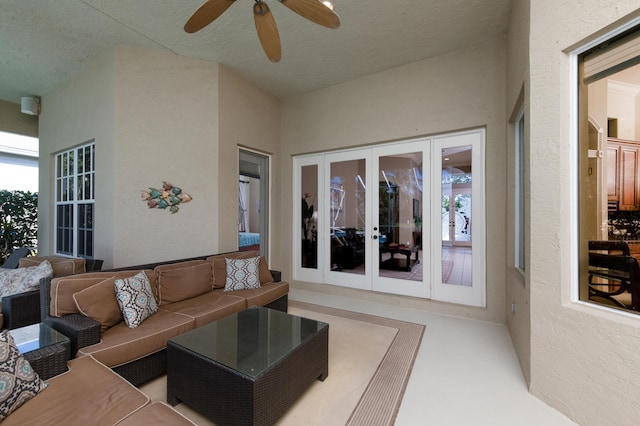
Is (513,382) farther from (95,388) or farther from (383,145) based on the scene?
(383,145)

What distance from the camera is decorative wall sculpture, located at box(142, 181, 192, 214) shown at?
3.43 metres

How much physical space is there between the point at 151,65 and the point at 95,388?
12.3ft

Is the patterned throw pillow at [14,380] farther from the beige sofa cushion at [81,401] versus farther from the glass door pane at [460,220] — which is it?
the glass door pane at [460,220]

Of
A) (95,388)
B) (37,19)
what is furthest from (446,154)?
(37,19)

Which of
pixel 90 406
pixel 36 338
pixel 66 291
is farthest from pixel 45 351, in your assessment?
pixel 66 291

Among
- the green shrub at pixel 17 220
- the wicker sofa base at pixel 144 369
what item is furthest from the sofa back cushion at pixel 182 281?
the green shrub at pixel 17 220

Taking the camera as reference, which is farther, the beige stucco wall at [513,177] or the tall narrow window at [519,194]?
the tall narrow window at [519,194]

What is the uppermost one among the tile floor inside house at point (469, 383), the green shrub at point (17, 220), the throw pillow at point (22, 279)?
the green shrub at point (17, 220)

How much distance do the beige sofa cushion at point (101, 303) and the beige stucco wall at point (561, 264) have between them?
3.20 m

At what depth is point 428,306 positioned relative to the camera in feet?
12.0

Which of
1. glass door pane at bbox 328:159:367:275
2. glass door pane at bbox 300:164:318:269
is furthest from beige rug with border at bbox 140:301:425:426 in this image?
glass door pane at bbox 300:164:318:269

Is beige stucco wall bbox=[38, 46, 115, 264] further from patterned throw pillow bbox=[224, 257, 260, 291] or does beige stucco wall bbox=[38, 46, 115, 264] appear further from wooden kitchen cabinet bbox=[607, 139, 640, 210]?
wooden kitchen cabinet bbox=[607, 139, 640, 210]

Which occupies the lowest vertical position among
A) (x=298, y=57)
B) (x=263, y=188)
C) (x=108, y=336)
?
(x=108, y=336)

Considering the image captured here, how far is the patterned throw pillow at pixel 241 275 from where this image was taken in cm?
313
